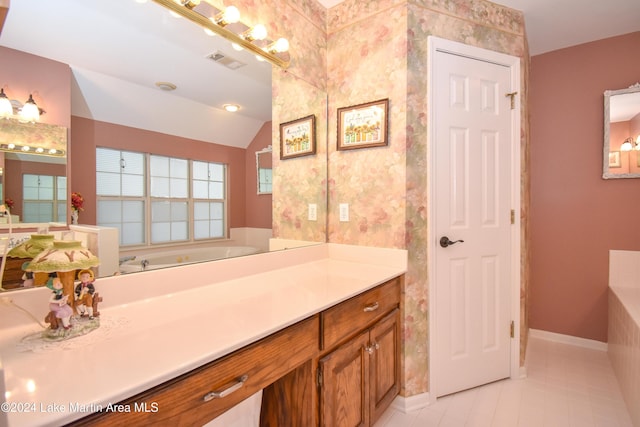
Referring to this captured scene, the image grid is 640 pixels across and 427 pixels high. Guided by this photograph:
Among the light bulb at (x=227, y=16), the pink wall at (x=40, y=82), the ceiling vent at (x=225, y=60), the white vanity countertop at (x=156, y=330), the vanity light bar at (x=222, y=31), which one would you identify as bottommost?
the white vanity countertop at (x=156, y=330)

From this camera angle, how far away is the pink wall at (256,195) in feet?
5.19

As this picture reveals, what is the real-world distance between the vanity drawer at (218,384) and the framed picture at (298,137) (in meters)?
1.17

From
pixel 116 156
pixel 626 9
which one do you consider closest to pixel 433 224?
pixel 116 156

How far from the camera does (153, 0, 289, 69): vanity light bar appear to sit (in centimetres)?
129

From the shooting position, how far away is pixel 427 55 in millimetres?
1805

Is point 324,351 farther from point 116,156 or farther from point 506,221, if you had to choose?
point 506,221

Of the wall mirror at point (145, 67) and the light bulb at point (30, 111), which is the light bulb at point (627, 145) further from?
the light bulb at point (30, 111)

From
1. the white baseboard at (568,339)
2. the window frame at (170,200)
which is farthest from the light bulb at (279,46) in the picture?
the white baseboard at (568,339)

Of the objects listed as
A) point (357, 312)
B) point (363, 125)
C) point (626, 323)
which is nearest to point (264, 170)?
point (363, 125)

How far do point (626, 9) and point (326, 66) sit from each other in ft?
6.99

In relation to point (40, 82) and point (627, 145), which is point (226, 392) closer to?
point (40, 82)

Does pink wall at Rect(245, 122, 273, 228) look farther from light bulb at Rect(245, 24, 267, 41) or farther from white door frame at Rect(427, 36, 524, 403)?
white door frame at Rect(427, 36, 524, 403)

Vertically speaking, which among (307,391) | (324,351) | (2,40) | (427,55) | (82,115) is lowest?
(307,391)

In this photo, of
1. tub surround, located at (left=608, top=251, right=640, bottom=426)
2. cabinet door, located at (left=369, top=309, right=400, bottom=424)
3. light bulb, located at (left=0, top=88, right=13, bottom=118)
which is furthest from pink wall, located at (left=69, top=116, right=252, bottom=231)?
tub surround, located at (left=608, top=251, right=640, bottom=426)
